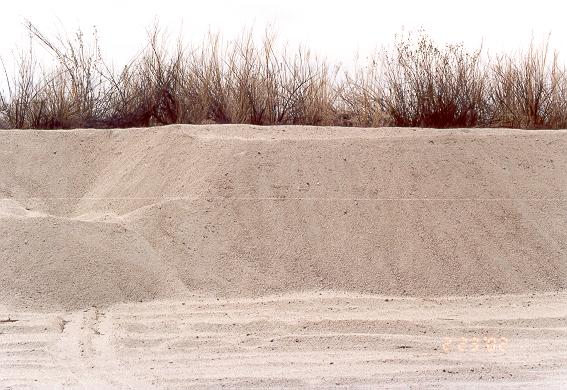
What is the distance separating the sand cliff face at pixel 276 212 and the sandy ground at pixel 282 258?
0.02m

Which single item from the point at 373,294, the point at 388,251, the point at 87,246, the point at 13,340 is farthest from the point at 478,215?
the point at 13,340

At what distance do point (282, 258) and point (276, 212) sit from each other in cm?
89

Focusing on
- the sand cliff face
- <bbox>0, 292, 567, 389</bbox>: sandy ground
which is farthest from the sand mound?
<bbox>0, 292, 567, 389</bbox>: sandy ground

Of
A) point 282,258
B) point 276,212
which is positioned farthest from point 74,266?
point 276,212

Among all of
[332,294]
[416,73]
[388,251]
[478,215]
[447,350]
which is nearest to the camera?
[447,350]

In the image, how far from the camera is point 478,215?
1024cm

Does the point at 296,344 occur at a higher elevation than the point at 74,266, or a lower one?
lower

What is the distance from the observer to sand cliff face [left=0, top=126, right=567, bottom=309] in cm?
892

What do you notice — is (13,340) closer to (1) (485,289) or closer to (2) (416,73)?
(1) (485,289)

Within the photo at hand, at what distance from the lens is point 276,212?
10.1 meters

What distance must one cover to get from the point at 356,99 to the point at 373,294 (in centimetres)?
607
